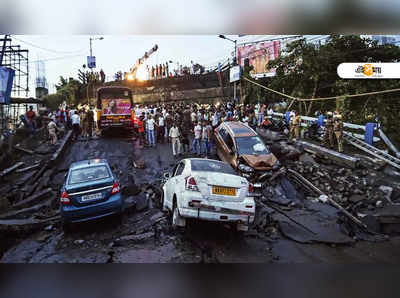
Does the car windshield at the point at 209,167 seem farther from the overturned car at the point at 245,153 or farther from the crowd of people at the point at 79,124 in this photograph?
the crowd of people at the point at 79,124

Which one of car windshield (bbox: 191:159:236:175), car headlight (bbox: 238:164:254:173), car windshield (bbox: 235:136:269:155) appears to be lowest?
car headlight (bbox: 238:164:254:173)

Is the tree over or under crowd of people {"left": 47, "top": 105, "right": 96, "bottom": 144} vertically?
over

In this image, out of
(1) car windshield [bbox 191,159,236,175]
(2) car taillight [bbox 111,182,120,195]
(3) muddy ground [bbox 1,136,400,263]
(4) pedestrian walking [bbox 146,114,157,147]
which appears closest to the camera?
(3) muddy ground [bbox 1,136,400,263]

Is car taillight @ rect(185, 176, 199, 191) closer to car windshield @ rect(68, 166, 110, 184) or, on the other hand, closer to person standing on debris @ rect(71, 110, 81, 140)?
car windshield @ rect(68, 166, 110, 184)

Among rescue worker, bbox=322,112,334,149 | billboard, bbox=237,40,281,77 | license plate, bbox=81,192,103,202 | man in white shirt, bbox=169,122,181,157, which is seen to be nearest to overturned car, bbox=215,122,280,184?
man in white shirt, bbox=169,122,181,157

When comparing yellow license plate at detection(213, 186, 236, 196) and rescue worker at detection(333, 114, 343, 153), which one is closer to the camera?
yellow license plate at detection(213, 186, 236, 196)

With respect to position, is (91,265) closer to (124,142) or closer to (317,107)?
(124,142)

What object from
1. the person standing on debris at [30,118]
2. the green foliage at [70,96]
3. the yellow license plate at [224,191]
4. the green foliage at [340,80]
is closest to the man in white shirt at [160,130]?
the person standing on debris at [30,118]

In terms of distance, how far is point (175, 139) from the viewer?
15305 millimetres

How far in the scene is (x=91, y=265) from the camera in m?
6.14

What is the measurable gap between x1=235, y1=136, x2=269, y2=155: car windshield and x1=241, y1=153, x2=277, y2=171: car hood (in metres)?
0.39

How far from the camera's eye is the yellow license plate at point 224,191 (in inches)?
269

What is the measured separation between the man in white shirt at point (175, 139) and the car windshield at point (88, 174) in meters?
6.20

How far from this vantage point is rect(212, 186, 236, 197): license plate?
22.4 ft
